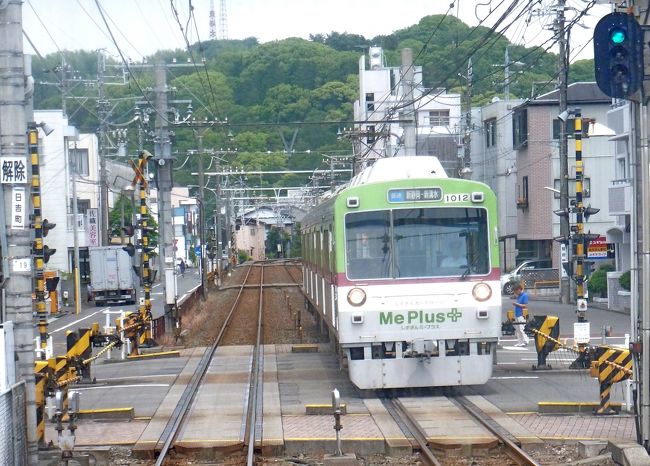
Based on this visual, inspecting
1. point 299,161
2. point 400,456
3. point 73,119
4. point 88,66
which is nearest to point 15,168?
point 400,456

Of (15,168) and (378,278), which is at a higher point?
(15,168)

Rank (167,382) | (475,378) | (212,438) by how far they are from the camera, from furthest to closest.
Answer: (167,382) < (475,378) < (212,438)

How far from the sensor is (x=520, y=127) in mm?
47094

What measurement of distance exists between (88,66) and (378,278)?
8.30 m

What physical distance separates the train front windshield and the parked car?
2547 centimetres

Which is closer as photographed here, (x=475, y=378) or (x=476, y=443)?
(x=476, y=443)

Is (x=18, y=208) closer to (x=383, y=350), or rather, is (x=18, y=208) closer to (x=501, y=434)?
(x=383, y=350)

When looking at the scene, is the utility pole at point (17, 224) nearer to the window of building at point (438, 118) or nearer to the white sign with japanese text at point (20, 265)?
the white sign with japanese text at point (20, 265)

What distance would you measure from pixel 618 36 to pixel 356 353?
245 inches

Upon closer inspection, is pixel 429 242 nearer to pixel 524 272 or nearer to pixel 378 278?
pixel 378 278

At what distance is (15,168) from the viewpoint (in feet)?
33.8

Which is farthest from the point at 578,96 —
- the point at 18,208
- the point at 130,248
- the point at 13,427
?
the point at 13,427

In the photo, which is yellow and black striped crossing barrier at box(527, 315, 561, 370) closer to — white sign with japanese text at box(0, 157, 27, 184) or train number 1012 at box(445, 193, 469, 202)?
train number 1012 at box(445, 193, 469, 202)

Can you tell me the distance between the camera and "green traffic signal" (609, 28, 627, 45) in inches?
360
